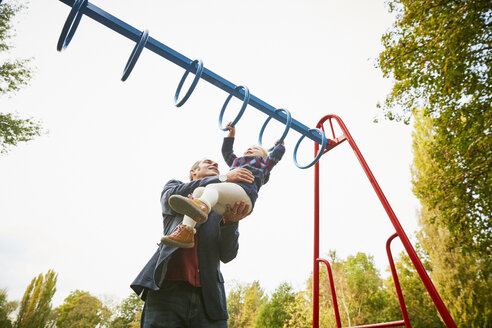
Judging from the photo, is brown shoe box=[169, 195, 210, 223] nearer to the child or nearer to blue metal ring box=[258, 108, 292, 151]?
the child

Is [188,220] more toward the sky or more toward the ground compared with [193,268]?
more toward the sky

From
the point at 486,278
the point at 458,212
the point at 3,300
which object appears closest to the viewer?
the point at 458,212

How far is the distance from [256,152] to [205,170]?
0.54 m

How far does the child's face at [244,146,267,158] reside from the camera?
2419 mm

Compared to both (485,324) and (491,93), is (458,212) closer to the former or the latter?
(491,93)

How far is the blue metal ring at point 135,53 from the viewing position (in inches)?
67.7

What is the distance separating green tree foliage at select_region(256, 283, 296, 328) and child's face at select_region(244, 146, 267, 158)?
15.2 m

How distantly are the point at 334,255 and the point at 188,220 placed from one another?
18.0 m

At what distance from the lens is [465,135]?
4316mm

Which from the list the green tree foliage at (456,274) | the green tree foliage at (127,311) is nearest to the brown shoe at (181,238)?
the green tree foliage at (456,274)

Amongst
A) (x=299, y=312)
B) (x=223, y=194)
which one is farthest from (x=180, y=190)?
(x=299, y=312)

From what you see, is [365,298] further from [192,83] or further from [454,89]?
[192,83]

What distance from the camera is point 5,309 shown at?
79.7 ft

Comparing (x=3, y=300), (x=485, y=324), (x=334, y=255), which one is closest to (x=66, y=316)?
(x=3, y=300)
